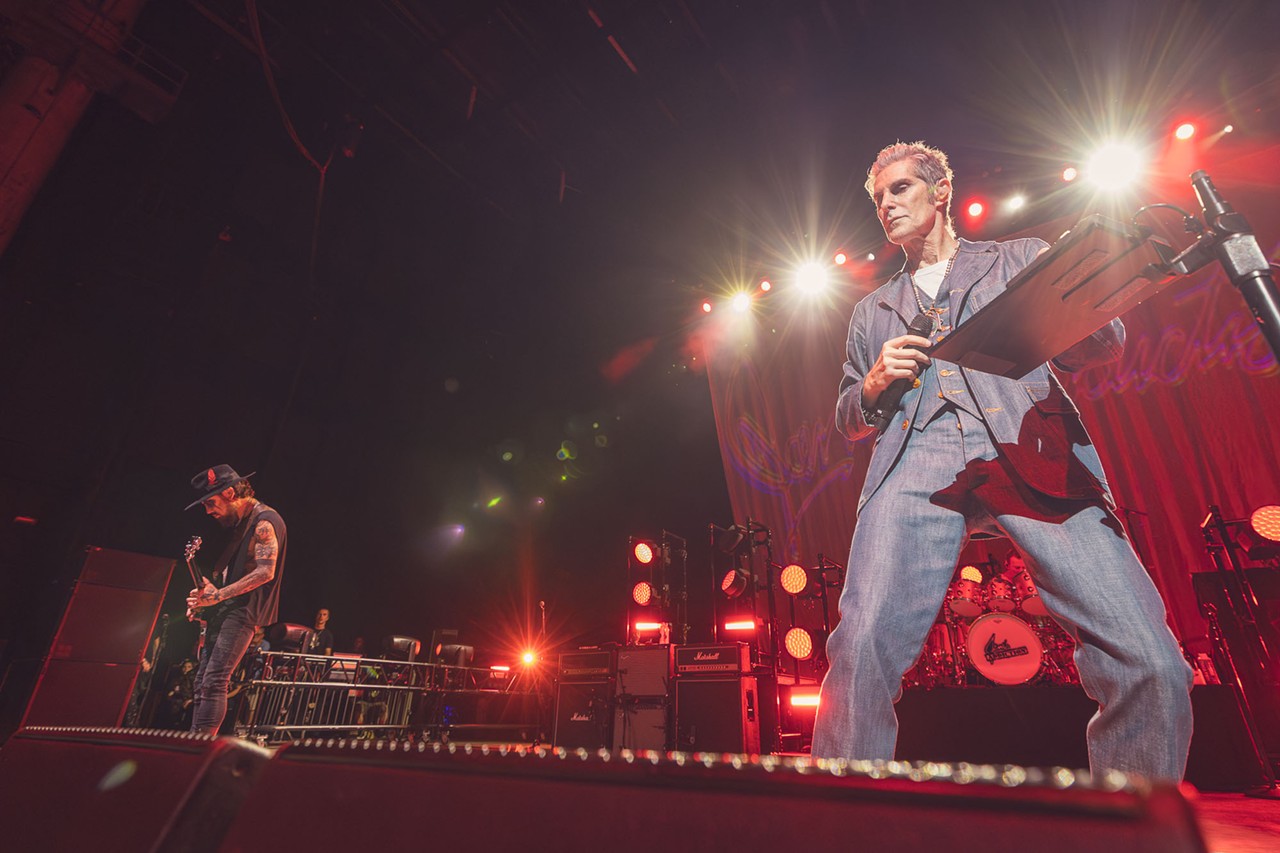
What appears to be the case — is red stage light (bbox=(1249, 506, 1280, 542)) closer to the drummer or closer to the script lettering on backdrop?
the script lettering on backdrop

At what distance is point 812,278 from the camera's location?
8.24 meters

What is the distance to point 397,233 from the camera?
8.61 metres

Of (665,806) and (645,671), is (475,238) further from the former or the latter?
(665,806)

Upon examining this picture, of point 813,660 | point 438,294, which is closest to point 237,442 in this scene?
point 438,294

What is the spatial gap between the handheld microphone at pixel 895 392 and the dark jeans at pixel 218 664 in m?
4.14

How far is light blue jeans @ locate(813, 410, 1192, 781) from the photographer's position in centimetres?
109

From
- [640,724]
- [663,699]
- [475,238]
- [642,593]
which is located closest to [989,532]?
[663,699]

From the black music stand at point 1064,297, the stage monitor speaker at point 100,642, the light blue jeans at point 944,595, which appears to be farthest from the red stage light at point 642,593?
the black music stand at point 1064,297

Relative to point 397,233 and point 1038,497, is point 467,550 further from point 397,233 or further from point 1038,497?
point 1038,497

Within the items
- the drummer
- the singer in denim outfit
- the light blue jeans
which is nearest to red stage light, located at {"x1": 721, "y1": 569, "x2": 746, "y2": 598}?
the drummer

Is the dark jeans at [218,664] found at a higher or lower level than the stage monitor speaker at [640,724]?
higher

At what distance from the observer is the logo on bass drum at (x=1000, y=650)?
16.3 ft

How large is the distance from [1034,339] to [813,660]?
648 cm

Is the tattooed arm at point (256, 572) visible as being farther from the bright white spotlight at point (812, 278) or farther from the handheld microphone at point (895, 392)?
the bright white spotlight at point (812, 278)
